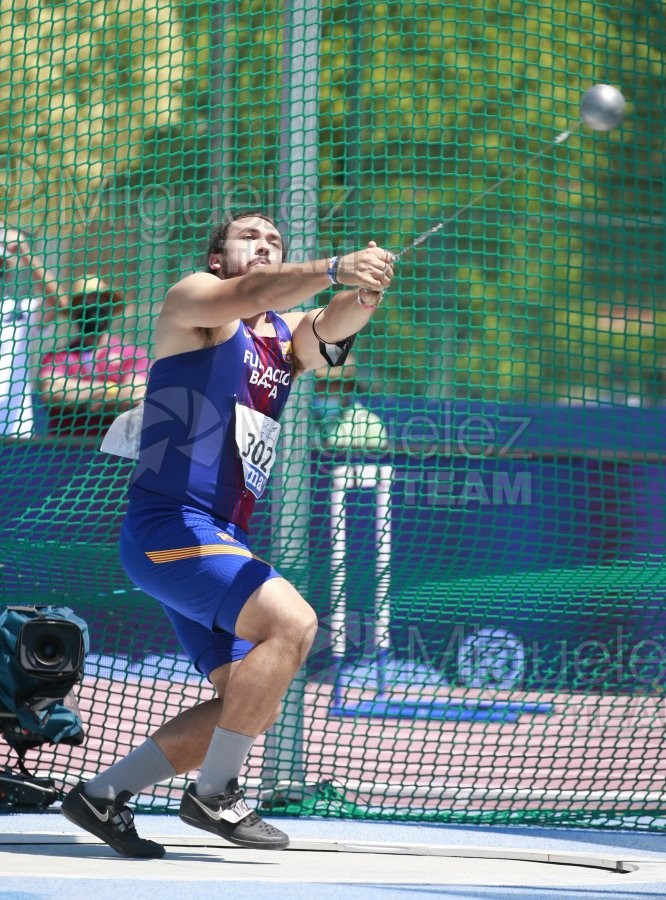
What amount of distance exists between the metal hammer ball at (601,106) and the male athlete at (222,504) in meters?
0.72

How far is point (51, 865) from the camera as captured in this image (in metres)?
3.16

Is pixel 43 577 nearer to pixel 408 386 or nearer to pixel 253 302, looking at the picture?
pixel 253 302

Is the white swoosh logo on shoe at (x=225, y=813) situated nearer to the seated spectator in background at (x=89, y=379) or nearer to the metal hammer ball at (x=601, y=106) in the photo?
the metal hammer ball at (x=601, y=106)

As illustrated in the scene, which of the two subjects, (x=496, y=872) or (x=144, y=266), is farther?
(x=144, y=266)

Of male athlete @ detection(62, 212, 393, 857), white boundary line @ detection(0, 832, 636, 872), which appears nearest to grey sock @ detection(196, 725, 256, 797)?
male athlete @ detection(62, 212, 393, 857)

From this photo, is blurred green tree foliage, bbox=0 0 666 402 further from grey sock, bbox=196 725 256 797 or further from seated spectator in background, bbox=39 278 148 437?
grey sock, bbox=196 725 256 797

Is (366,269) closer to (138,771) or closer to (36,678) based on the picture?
(138,771)

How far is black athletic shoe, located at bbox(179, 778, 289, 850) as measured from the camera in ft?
10.2

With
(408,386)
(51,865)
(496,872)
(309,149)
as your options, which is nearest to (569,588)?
(496,872)

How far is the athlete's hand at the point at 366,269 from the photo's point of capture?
2.98 meters

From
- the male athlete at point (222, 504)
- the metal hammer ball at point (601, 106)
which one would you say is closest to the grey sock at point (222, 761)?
the male athlete at point (222, 504)

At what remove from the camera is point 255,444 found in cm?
334

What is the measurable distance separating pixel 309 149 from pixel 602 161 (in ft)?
19.3

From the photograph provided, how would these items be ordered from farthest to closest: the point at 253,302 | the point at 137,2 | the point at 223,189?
the point at 137,2, the point at 223,189, the point at 253,302
